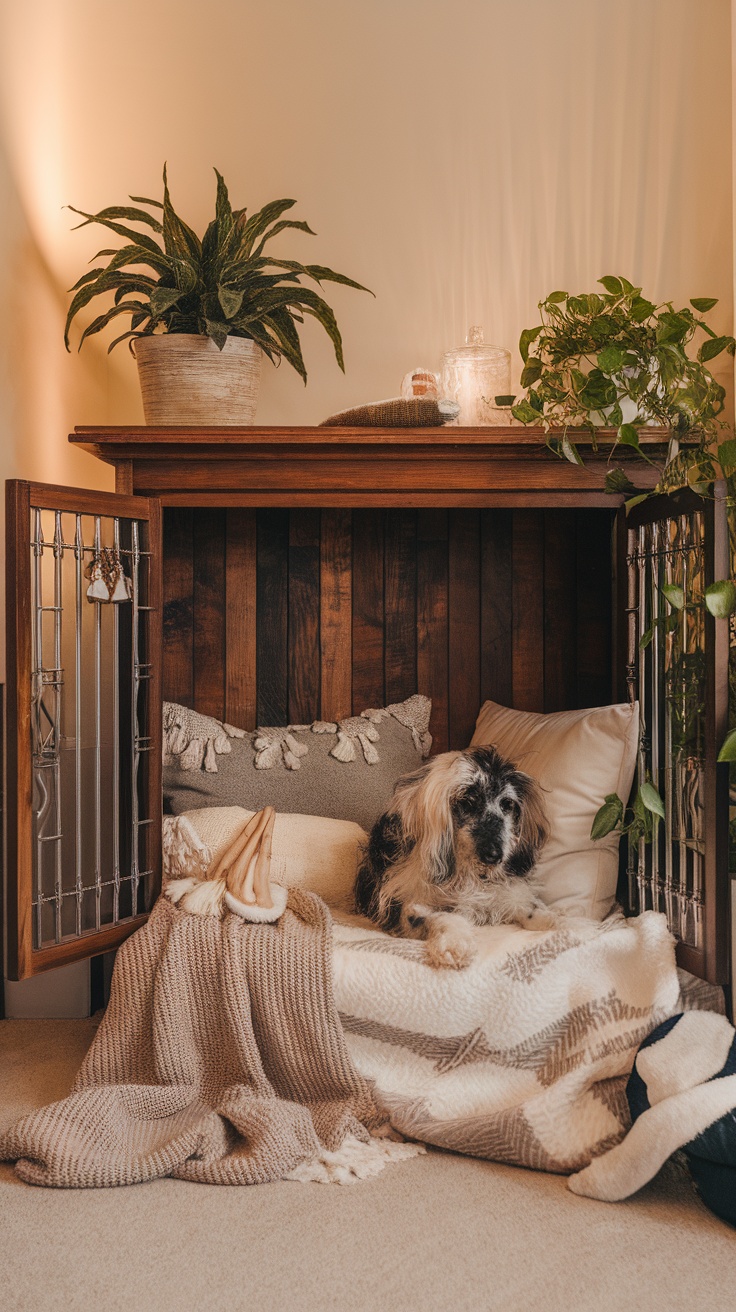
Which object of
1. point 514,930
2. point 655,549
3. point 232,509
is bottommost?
point 514,930

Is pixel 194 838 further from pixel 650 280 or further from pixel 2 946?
pixel 650 280

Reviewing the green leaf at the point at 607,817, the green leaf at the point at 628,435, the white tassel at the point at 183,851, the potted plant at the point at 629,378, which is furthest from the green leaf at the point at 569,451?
the white tassel at the point at 183,851

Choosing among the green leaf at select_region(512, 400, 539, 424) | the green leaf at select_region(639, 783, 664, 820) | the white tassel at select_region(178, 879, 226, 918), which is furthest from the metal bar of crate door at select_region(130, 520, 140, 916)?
the green leaf at select_region(639, 783, 664, 820)

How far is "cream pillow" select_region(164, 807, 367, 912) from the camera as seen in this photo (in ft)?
7.24

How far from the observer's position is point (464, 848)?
1.99m

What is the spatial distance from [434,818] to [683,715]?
577mm

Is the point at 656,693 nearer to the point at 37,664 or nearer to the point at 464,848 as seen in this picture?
the point at 464,848

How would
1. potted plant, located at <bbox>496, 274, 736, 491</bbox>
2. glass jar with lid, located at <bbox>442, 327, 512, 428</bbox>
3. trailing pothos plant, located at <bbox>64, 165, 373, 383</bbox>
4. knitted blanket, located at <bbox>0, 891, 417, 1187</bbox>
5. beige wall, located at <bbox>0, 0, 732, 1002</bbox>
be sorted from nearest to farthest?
knitted blanket, located at <bbox>0, 891, 417, 1187</bbox>
potted plant, located at <bbox>496, 274, 736, 491</bbox>
trailing pothos plant, located at <bbox>64, 165, 373, 383</bbox>
glass jar with lid, located at <bbox>442, 327, 512, 428</bbox>
beige wall, located at <bbox>0, 0, 732, 1002</bbox>

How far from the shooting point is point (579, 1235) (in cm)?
151

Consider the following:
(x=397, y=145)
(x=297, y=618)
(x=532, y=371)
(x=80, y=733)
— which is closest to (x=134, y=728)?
(x=80, y=733)

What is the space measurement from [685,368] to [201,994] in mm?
1742

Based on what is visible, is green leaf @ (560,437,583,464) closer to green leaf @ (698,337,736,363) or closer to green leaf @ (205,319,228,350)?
green leaf @ (698,337,736,363)

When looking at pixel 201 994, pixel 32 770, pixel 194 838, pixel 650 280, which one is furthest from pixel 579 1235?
pixel 650 280

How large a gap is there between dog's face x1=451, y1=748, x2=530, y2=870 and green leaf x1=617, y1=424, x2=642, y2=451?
0.78 meters
